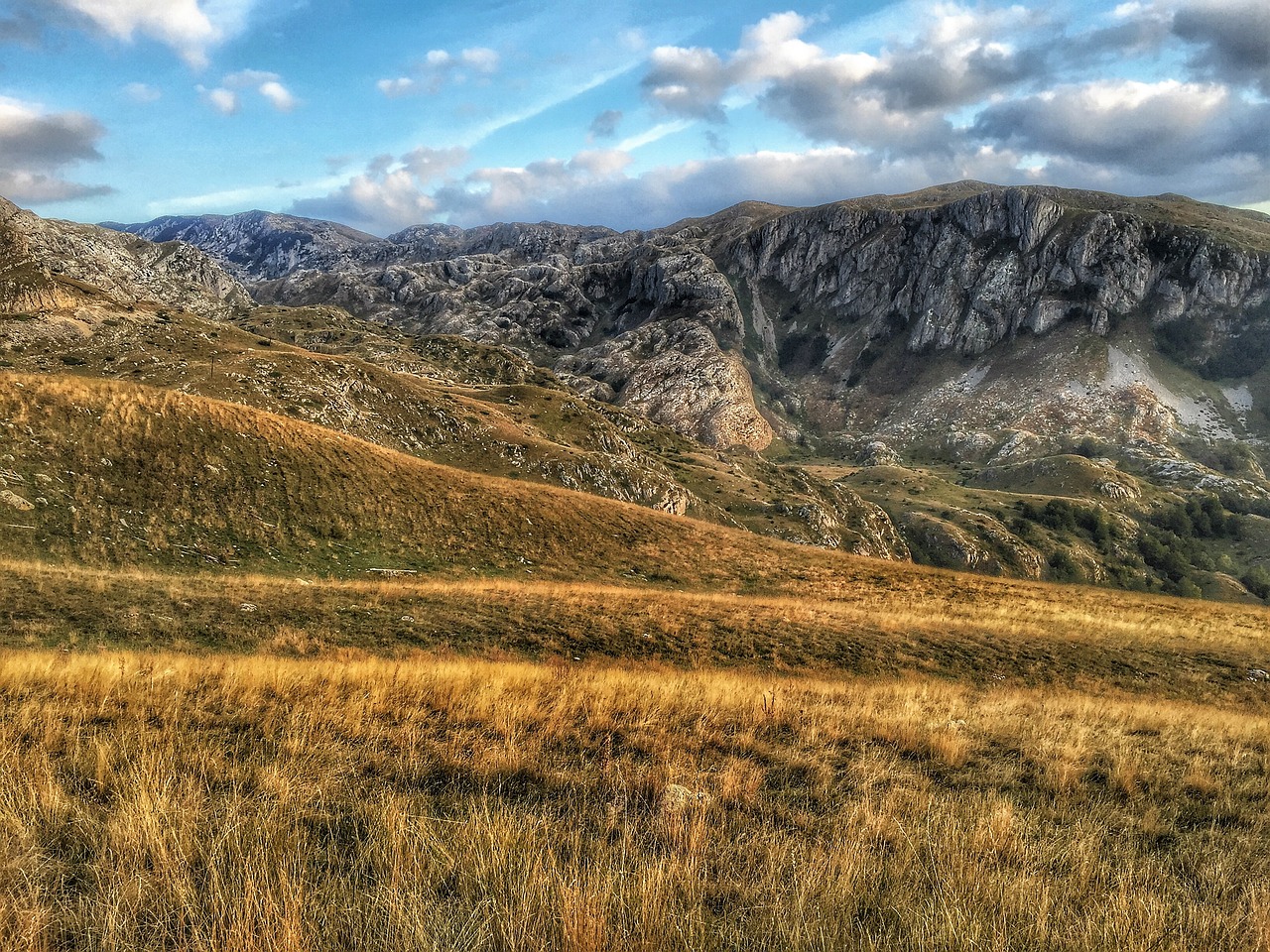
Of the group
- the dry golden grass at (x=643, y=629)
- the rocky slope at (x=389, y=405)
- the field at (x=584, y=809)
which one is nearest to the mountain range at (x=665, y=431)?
the rocky slope at (x=389, y=405)

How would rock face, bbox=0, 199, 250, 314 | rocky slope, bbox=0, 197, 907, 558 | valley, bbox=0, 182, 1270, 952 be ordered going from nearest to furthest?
valley, bbox=0, 182, 1270, 952, rocky slope, bbox=0, 197, 907, 558, rock face, bbox=0, 199, 250, 314

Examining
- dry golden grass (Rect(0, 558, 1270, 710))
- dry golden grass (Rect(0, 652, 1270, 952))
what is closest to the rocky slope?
dry golden grass (Rect(0, 558, 1270, 710))

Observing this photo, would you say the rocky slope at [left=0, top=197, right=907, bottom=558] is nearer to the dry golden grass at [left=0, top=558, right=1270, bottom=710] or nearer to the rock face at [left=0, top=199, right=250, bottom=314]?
the rock face at [left=0, top=199, right=250, bottom=314]

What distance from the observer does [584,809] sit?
5.36 metres

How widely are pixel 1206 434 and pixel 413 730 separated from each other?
824 ft

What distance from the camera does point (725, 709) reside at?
912 centimetres

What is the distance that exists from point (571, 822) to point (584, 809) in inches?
14.1

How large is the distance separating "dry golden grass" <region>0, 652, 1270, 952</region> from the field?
29 millimetres

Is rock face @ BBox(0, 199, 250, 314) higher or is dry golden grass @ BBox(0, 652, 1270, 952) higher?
rock face @ BBox(0, 199, 250, 314)

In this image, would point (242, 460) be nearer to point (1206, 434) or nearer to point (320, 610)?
point (320, 610)

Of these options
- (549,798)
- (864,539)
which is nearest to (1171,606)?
(549,798)

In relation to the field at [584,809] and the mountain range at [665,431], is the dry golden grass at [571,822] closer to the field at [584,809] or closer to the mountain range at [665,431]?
the field at [584,809]

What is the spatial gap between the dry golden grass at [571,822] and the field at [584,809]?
29mm

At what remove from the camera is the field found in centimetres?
353
